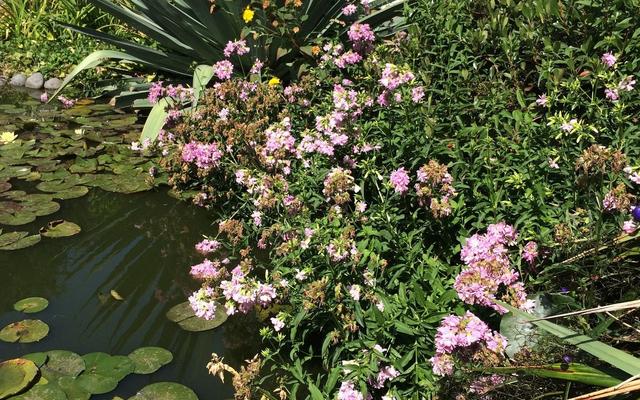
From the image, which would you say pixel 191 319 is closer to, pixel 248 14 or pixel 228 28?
pixel 248 14

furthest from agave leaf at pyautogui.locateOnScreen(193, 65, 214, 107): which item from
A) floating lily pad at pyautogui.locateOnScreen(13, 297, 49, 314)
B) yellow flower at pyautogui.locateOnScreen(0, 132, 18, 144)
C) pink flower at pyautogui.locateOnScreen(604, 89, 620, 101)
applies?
pink flower at pyautogui.locateOnScreen(604, 89, 620, 101)

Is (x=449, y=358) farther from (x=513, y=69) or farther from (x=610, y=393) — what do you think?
(x=513, y=69)

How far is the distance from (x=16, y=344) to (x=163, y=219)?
4.24ft

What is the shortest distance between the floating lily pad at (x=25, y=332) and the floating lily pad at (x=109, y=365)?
27 centimetres

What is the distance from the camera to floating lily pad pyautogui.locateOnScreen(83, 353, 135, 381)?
7.50 feet

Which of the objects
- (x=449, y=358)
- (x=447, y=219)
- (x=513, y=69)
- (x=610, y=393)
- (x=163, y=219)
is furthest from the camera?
(x=163, y=219)

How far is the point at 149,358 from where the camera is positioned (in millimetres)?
2404

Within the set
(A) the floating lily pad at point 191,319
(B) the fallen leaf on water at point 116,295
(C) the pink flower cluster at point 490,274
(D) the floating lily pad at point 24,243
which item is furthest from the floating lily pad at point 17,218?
(C) the pink flower cluster at point 490,274

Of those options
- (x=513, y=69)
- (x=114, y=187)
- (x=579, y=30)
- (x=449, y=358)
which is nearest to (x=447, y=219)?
(x=449, y=358)

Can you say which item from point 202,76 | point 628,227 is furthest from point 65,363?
point 202,76

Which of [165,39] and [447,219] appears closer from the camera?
[447,219]

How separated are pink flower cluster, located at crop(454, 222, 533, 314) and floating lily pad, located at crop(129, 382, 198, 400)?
1133mm

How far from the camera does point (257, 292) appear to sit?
6.70 ft

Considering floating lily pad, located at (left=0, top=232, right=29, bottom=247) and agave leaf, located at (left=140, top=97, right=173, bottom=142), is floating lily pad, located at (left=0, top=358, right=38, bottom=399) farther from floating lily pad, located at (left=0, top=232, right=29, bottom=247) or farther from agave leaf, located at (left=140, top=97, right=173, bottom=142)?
agave leaf, located at (left=140, top=97, right=173, bottom=142)
